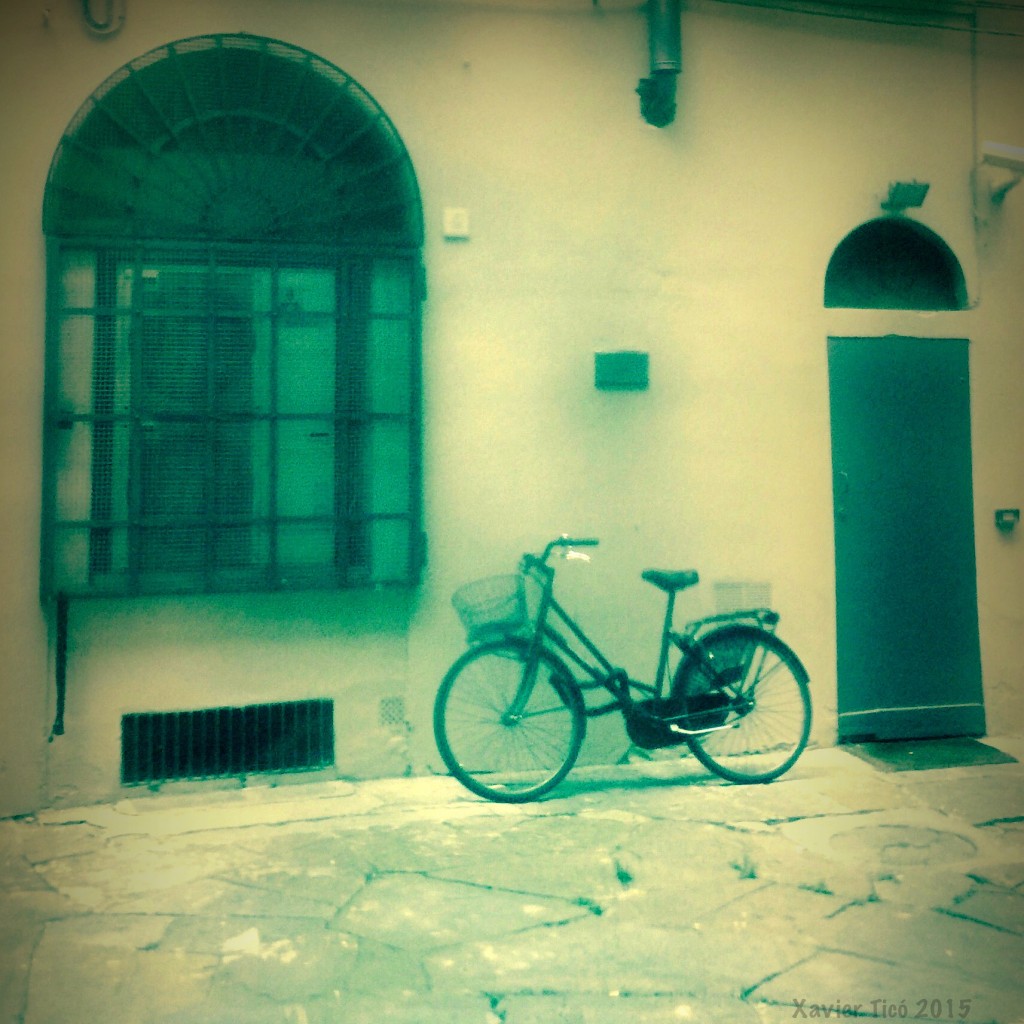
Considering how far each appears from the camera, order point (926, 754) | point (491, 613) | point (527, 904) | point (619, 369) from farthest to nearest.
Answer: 1. point (926, 754)
2. point (619, 369)
3. point (491, 613)
4. point (527, 904)

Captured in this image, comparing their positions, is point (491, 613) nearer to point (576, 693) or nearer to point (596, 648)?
point (576, 693)

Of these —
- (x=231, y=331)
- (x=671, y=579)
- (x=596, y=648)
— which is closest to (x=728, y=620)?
(x=671, y=579)

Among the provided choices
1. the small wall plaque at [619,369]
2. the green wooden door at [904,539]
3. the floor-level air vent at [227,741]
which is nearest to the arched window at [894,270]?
the green wooden door at [904,539]

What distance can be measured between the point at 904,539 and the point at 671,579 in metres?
1.79

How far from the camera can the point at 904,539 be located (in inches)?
225

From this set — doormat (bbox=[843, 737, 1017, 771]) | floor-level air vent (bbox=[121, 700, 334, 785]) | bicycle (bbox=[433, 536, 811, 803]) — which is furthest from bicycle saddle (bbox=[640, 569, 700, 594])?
floor-level air vent (bbox=[121, 700, 334, 785])

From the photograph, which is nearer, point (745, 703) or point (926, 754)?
point (745, 703)

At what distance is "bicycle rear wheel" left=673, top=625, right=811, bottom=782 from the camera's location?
504 cm

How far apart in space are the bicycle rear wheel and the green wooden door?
1.75 feet

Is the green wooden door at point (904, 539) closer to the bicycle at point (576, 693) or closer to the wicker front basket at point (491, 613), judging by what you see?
the bicycle at point (576, 693)

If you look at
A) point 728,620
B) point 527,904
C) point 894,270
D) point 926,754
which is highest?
point 894,270

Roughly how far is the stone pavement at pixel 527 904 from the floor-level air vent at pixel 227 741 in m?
0.14

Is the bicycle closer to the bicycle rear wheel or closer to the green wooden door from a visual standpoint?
the bicycle rear wheel

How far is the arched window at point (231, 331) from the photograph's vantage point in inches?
189
